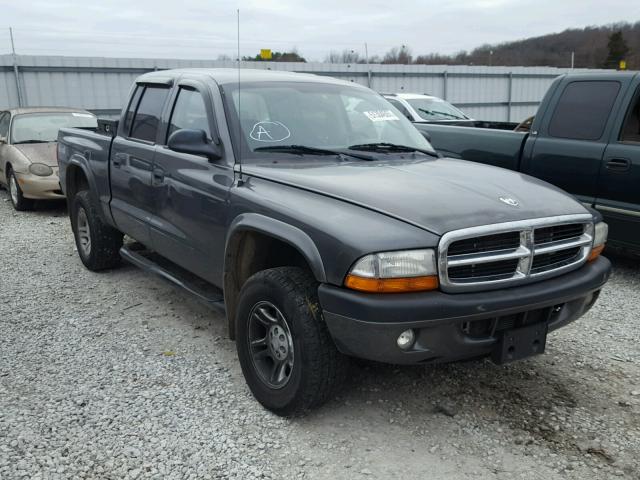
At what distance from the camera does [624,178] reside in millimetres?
5340

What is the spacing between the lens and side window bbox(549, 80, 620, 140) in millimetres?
5652

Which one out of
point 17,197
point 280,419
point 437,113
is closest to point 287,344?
point 280,419

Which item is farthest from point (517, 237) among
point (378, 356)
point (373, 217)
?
point (378, 356)

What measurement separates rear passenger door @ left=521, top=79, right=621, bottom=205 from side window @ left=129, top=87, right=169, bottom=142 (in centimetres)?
363

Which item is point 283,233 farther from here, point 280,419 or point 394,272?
point 280,419

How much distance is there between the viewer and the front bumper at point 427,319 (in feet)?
8.79

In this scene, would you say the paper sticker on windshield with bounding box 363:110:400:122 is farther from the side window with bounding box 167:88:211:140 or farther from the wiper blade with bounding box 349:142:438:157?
the side window with bounding box 167:88:211:140

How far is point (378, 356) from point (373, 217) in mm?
649

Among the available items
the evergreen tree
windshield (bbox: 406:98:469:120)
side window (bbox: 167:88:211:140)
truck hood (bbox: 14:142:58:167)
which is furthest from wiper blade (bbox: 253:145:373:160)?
the evergreen tree

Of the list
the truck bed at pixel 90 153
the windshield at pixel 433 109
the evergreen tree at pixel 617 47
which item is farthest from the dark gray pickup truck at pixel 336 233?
the evergreen tree at pixel 617 47

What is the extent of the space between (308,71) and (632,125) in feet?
43.6

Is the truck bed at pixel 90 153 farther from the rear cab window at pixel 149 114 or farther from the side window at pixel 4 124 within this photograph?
the side window at pixel 4 124

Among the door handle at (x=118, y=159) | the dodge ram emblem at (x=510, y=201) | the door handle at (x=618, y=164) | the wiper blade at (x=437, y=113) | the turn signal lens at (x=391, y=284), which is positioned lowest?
the turn signal lens at (x=391, y=284)

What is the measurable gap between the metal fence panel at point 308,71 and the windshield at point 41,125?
2464mm
